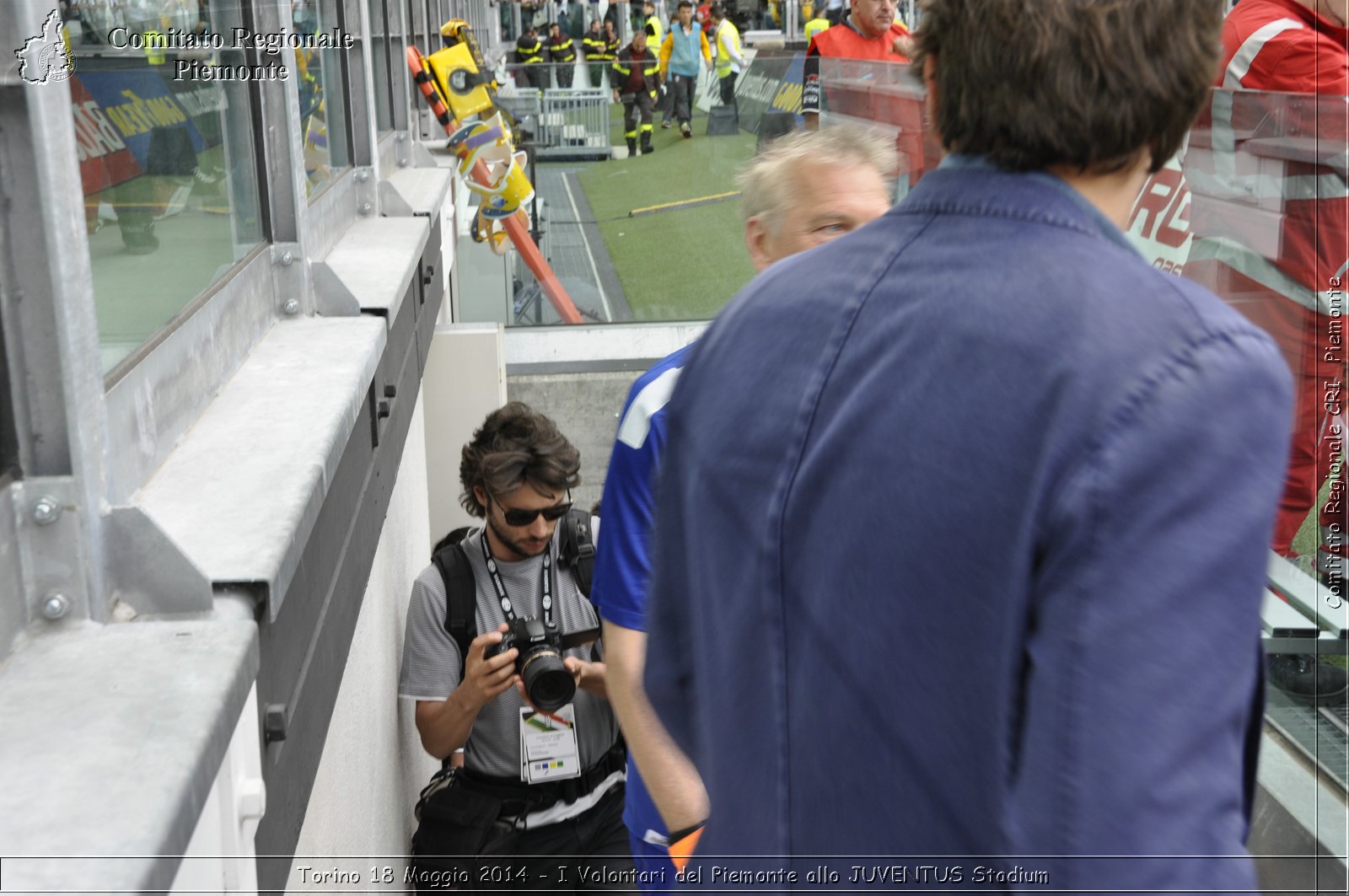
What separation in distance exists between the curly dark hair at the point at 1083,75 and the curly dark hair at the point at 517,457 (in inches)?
111

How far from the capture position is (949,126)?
105 cm

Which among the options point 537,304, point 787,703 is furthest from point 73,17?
point 537,304

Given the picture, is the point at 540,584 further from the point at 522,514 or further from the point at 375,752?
the point at 375,752

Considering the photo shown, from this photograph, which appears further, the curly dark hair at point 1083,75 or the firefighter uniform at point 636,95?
the firefighter uniform at point 636,95

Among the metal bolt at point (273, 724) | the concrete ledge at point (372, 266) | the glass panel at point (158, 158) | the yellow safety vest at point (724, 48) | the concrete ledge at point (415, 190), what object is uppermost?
the yellow safety vest at point (724, 48)

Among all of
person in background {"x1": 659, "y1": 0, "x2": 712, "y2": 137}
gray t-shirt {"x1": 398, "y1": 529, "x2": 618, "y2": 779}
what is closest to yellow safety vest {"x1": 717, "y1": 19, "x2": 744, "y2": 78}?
person in background {"x1": 659, "y1": 0, "x2": 712, "y2": 137}

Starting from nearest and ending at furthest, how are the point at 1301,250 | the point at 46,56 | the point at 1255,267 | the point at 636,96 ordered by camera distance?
the point at 46,56
the point at 1301,250
the point at 1255,267
the point at 636,96

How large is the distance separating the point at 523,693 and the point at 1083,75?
267 centimetres

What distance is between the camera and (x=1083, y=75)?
3.13 feet

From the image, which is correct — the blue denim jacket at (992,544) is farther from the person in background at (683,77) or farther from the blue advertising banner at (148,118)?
the person in background at (683,77)

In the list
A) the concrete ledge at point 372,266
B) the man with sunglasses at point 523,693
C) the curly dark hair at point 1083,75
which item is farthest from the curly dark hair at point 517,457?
the curly dark hair at point 1083,75

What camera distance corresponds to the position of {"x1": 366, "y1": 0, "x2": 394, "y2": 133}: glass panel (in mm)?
6352

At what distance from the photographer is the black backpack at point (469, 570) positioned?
369cm

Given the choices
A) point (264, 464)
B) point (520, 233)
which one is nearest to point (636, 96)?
point (520, 233)
